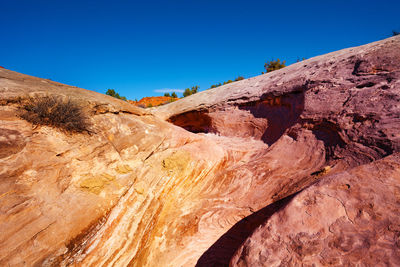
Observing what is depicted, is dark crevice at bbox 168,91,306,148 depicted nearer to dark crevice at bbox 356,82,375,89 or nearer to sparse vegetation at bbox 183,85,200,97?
dark crevice at bbox 356,82,375,89

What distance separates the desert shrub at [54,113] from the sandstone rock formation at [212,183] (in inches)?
4.2

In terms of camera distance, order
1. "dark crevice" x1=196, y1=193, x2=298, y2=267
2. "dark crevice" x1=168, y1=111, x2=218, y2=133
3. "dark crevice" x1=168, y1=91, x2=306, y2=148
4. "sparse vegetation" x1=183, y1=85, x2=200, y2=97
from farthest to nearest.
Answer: "sparse vegetation" x1=183, y1=85, x2=200, y2=97 → "dark crevice" x1=168, y1=111, x2=218, y2=133 → "dark crevice" x1=168, y1=91, x2=306, y2=148 → "dark crevice" x1=196, y1=193, x2=298, y2=267

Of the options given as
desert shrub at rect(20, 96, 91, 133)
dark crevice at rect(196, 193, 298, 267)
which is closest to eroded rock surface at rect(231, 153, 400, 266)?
dark crevice at rect(196, 193, 298, 267)

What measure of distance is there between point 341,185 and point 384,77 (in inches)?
113

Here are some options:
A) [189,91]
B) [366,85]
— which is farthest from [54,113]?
[189,91]

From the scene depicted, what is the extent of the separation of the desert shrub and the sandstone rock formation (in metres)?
0.11

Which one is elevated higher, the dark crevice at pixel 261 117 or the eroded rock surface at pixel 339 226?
the dark crevice at pixel 261 117

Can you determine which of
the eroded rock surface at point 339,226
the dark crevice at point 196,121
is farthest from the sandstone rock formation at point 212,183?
the dark crevice at point 196,121

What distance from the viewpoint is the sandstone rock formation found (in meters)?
1.95

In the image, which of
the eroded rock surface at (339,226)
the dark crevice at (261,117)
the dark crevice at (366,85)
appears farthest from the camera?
the dark crevice at (261,117)

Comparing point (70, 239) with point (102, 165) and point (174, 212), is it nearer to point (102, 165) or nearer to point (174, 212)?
point (102, 165)

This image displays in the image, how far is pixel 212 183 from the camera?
4.06 meters

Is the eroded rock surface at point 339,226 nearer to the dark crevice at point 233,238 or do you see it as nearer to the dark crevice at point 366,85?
the dark crevice at point 233,238

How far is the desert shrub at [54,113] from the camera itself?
9.04ft
